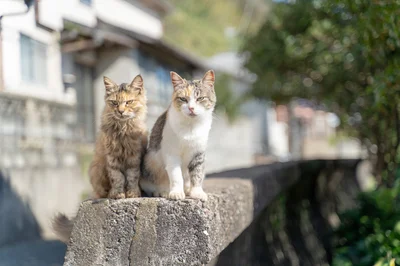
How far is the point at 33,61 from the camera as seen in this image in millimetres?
4902

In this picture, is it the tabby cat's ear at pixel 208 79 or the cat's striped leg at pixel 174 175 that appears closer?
the cat's striped leg at pixel 174 175

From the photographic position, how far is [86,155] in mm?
6984

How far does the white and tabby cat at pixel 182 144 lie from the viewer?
2705 millimetres

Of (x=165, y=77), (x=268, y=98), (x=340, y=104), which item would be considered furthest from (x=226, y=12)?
(x=340, y=104)

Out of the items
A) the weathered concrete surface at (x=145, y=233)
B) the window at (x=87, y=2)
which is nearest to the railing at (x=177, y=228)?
the weathered concrete surface at (x=145, y=233)

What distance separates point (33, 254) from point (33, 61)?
6.57ft

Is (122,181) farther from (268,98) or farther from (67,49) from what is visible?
(268,98)

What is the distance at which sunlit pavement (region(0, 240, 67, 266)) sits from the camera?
13.1 ft

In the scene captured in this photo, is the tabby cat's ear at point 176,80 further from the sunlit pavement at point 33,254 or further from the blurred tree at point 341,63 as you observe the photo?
the blurred tree at point 341,63

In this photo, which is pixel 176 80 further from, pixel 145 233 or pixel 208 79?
pixel 145 233

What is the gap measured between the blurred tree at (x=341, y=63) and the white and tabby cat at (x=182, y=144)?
7.83 feet

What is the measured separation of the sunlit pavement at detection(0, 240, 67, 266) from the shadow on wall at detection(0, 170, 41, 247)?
0.12 meters

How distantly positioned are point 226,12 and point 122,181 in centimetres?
2020

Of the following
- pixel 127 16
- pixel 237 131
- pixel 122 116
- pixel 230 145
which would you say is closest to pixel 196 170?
pixel 122 116
